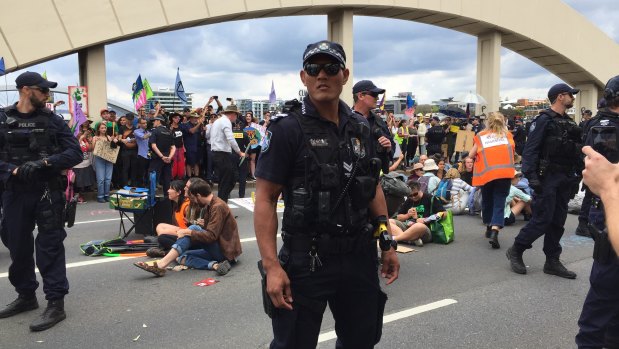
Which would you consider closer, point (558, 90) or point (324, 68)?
point (324, 68)

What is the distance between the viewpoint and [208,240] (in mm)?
5555

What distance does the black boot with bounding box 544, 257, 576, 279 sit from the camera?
519cm

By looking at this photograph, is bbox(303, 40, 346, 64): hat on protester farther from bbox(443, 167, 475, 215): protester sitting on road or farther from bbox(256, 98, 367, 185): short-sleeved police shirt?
bbox(443, 167, 475, 215): protester sitting on road

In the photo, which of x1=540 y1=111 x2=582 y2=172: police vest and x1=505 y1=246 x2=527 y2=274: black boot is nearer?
x1=540 y1=111 x2=582 y2=172: police vest

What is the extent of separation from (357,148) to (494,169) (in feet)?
16.2

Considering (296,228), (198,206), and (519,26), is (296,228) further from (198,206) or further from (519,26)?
(519,26)

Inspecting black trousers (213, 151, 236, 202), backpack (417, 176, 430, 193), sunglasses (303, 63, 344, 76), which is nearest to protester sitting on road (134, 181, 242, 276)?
black trousers (213, 151, 236, 202)

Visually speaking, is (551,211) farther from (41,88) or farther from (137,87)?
(137,87)

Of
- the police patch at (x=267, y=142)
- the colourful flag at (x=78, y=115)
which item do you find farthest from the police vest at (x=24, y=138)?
the colourful flag at (x=78, y=115)

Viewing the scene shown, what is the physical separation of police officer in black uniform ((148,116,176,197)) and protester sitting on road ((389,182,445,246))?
555cm

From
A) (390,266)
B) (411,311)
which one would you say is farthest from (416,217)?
(390,266)

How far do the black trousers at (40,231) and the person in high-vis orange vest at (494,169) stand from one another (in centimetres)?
525

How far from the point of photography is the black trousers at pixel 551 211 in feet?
16.8

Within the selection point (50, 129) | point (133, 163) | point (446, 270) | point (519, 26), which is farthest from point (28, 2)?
point (519, 26)
